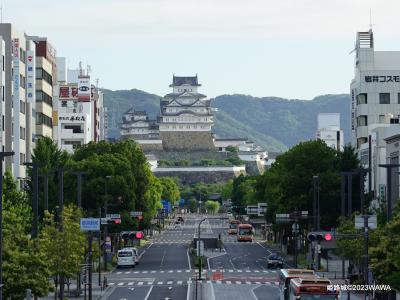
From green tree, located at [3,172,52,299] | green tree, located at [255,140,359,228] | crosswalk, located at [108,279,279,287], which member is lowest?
crosswalk, located at [108,279,279,287]

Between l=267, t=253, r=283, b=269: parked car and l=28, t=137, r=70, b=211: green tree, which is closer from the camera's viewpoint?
l=28, t=137, r=70, b=211: green tree

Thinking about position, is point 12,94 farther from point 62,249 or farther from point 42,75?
point 62,249

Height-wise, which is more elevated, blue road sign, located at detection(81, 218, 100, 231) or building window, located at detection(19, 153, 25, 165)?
building window, located at detection(19, 153, 25, 165)

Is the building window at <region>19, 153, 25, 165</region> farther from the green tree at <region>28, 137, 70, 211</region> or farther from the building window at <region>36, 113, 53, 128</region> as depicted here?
the building window at <region>36, 113, 53, 128</region>

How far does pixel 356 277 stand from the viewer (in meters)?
88.0

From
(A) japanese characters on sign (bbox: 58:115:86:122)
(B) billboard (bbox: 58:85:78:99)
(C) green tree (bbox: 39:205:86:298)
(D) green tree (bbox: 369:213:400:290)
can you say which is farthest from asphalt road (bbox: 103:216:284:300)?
(B) billboard (bbox: 58:85:78:99)

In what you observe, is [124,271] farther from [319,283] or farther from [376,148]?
[319,283]

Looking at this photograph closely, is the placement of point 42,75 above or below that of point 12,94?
above

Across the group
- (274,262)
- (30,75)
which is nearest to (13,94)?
(30,75)

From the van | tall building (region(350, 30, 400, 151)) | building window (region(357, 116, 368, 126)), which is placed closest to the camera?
the van

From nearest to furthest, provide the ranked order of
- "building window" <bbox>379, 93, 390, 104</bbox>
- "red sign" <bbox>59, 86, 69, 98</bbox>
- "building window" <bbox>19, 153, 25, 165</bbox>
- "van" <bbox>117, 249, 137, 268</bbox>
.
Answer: "van" <bbox>117, 249, 137, 268</bbox> → "building window" <bbox>19, 153, 25, 165</bbox> → "building window" <bbox>379, 93, 390, 104</bbox> → "red sign" <bbox>59, 86, 69, 98</bbox>

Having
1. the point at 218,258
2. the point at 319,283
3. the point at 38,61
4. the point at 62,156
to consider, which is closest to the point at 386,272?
the point at 319,283

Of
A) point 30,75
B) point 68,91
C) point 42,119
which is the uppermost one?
point 68,91

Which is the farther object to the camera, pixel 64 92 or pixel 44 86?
pixel 64 92
